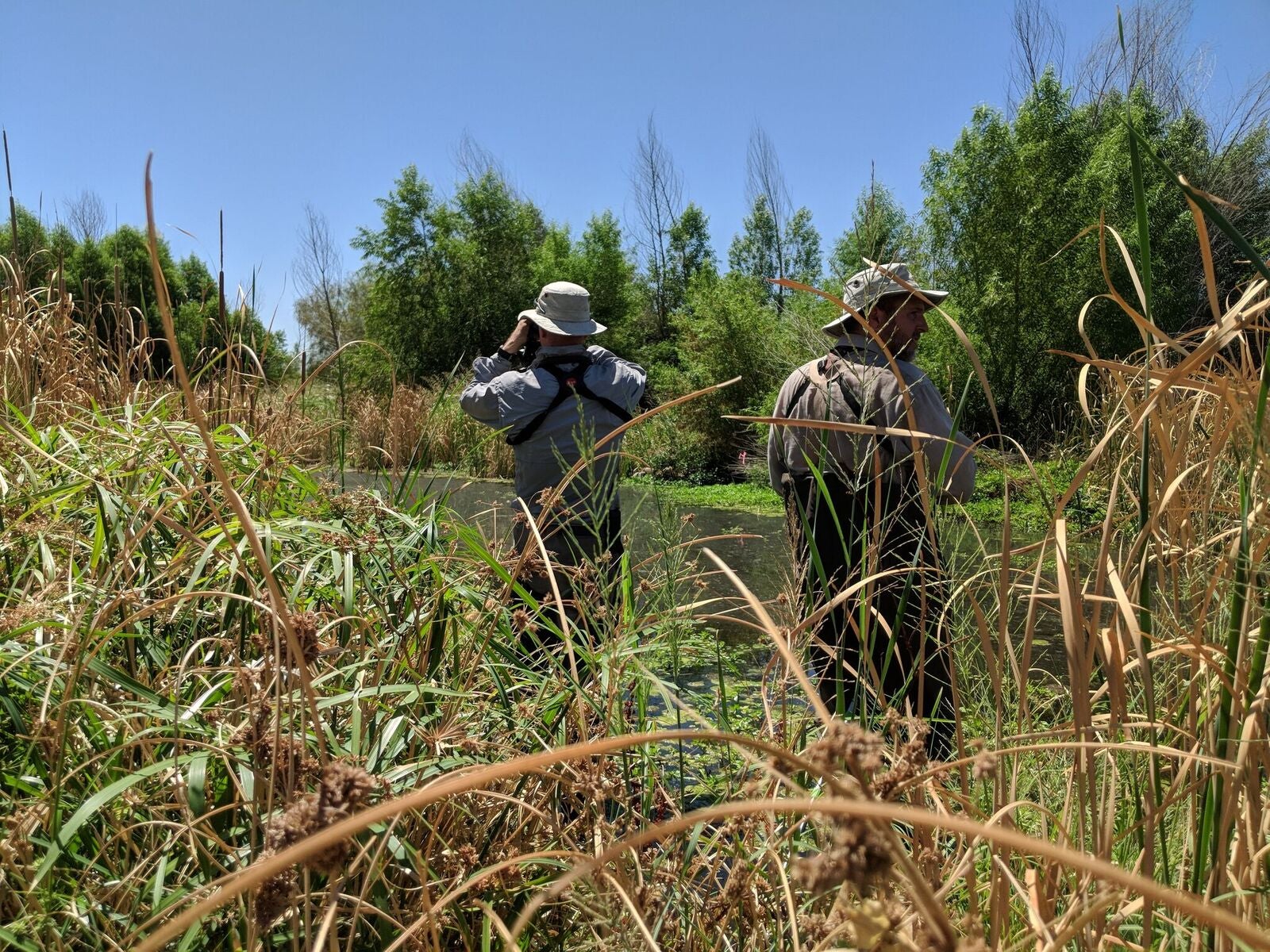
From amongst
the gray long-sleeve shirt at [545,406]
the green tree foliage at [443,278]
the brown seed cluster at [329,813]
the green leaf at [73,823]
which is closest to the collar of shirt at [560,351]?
the gray long-sleeve shirt at [545,406]

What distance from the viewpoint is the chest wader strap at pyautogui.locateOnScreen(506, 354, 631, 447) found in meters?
3.15

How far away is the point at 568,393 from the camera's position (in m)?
3.18

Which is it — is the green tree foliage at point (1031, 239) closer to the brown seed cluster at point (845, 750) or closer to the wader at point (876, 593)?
the wader at point (876, 593)

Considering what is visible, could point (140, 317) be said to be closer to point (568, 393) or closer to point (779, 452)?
point (568, 393)

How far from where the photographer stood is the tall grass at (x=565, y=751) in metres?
0.53

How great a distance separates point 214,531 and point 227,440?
543mm

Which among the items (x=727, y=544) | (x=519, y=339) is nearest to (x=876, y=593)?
(x=519, y=339)

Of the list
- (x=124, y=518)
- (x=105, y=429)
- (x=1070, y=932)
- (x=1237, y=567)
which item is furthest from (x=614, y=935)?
(x=105, y=429)

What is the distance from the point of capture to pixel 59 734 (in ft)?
3.05

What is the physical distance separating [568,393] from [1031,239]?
14.9 metres

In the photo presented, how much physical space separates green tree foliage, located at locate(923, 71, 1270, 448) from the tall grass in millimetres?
14441

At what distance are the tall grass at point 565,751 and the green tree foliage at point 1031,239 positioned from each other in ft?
47.4

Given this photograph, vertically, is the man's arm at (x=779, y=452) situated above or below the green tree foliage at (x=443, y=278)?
below

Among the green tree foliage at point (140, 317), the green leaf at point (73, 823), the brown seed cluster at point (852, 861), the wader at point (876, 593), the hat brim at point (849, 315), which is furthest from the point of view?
the green tree foliage at point (140, 317)
